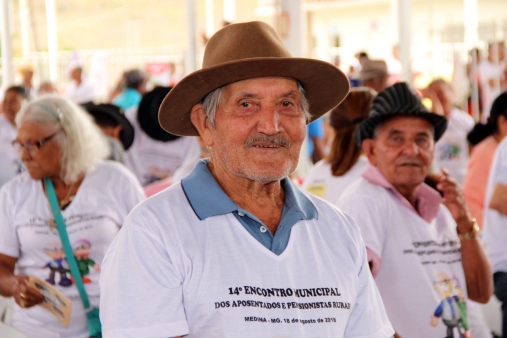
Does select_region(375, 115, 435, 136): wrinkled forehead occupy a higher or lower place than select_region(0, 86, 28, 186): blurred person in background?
higher

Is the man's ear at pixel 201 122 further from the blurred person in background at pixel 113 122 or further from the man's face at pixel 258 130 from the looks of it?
the blurred person in background at pixel 113 122

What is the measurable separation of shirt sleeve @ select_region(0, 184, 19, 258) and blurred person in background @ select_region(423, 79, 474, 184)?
13.8ft

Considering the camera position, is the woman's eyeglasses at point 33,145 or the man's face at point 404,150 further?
the woman's eyeglasses at point 33,145

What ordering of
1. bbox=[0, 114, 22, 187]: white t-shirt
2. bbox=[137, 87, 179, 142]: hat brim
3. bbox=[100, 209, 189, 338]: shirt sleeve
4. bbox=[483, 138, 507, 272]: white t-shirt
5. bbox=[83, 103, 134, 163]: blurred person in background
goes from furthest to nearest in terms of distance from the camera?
bbox=[0, 114, 22, 187]: white t-shirt
bbox=[137, 87, 179, 142]: hat brim
bbox=[83, 103, 134, 163]: blurred person in background
bbox=[483, 138, 507, 272]: white t-shirt
bbox=[100, 209, 189, 338]: shirt sleeve

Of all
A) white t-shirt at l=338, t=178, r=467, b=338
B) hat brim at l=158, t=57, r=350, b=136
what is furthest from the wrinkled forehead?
hat brim at l=158, t=57, r=350, b=136

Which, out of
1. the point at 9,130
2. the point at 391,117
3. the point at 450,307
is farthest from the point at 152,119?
the point at 450,307

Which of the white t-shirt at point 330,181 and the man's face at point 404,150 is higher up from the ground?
the man's face at point 404,150

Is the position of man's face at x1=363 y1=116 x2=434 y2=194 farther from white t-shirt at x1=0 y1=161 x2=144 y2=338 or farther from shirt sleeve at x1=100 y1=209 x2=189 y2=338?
shirt sleeve at x1=100 y1=209 x2=189 y2=338

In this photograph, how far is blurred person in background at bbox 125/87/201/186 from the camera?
22.0ft

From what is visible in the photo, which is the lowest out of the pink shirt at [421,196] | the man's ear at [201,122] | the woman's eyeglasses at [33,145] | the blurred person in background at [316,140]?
the blurred person in background at [316,140]

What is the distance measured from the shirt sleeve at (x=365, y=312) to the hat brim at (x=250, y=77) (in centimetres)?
54

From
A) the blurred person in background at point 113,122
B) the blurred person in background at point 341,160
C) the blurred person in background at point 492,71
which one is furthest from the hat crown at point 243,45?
the blurred person in background at point 492,71

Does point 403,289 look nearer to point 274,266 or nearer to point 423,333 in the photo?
point 423,333

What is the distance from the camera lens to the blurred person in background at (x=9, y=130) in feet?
25.3
